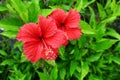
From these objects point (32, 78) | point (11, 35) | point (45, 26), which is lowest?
point (32, 78)

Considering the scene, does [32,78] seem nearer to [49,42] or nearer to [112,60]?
[112,60]

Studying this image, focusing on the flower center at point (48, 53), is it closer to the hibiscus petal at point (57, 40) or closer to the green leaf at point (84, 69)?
the hibiscus petal at point (57, 40)

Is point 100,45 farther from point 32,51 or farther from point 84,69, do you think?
point 32,51

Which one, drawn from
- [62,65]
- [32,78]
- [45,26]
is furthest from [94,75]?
[45,26]

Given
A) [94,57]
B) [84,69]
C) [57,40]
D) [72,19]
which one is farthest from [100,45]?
[57,40]

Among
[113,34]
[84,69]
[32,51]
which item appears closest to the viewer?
[32,51]
